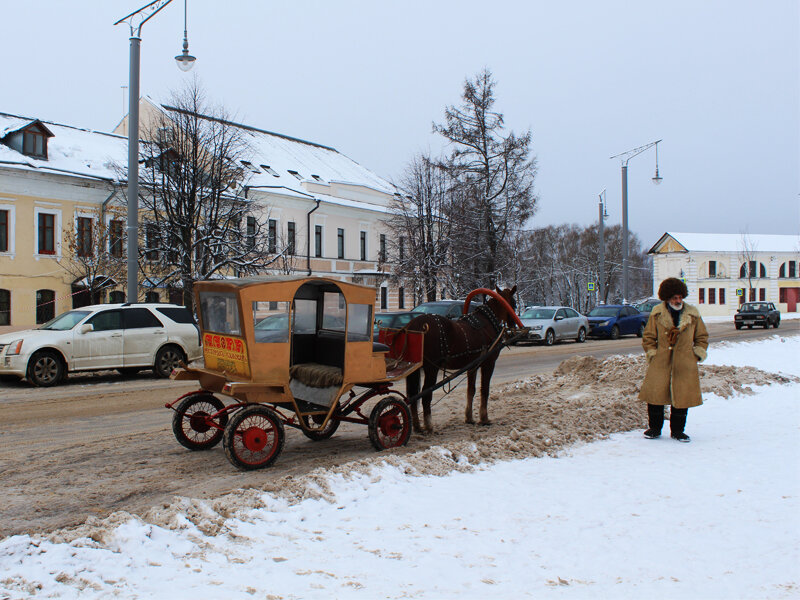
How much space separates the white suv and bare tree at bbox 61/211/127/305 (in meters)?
11.5

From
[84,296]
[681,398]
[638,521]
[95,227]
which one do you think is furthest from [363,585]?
[84,296]

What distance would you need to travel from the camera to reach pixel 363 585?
4.15m

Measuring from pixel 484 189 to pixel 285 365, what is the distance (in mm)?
31345

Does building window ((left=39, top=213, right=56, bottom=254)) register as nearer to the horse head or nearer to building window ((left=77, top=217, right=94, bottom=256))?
building window ((left=77, top=217, right=94, bottom=256))

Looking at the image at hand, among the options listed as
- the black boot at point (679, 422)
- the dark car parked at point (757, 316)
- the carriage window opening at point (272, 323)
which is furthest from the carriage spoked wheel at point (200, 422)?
the dark car parked at point (757, 316)

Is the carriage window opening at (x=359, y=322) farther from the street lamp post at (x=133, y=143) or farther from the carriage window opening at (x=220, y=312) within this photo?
the street lamp post at (x=133, y=143)

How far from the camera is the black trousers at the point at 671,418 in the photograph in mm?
8086

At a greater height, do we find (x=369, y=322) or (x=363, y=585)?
(x=369, y=322)

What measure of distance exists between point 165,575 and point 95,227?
2622cm

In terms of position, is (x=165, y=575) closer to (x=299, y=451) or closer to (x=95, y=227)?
(x=299, y=451)

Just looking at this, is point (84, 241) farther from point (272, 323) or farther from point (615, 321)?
point (272, 323)

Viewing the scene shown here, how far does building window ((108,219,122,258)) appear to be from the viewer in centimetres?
2880

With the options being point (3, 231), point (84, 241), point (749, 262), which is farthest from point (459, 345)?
point (749, 262)

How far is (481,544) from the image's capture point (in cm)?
481
